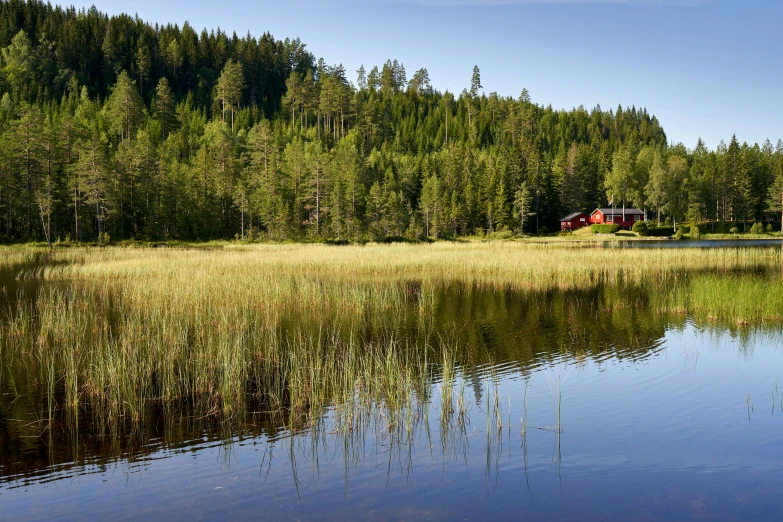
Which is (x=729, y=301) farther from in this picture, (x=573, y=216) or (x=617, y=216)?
(x=573, y=216)

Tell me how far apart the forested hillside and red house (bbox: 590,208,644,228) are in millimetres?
4085

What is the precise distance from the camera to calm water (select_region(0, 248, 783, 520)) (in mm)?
6730

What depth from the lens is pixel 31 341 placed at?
48.1 feet

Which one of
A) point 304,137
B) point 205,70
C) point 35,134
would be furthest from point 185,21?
point 35,134

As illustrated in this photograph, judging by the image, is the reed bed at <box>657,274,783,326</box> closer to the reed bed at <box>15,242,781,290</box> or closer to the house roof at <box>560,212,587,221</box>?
the reed bed at <box>15,242,781,290</box>

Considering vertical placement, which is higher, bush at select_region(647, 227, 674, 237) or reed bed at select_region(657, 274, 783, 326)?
bush at select_region(647, 227, 674, 237)

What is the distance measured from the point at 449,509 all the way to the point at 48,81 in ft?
466

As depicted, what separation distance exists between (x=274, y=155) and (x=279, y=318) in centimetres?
6868

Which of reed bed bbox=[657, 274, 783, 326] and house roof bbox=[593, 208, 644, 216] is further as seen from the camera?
house roof bbox=[593, 208, 644, 216]

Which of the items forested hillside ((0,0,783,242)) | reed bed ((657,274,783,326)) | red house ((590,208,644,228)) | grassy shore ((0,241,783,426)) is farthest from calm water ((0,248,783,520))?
red house ((590,208,644,228))

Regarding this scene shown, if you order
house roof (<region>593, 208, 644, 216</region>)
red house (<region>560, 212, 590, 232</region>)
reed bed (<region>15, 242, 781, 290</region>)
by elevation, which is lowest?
reed bed (<region>15, 242, 781, 290</region>)

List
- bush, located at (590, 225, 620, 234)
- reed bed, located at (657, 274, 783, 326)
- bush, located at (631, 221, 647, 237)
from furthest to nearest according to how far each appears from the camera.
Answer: bush, located at (590, 225, 620, 234) → bush, located at (631, 221, 647, 237) → reed bed, located at (657, 274, 783, 326)

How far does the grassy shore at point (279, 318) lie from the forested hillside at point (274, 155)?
24414 mm

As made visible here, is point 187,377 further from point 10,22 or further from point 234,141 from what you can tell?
point 10,22
